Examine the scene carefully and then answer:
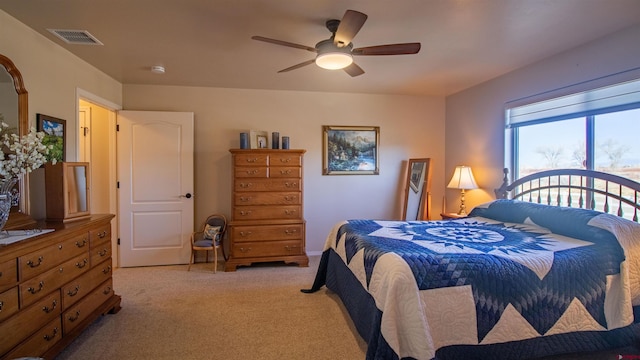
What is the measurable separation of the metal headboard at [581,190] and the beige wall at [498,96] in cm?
37

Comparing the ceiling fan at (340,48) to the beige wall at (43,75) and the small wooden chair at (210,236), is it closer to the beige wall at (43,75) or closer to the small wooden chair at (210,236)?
the beige wall at (43,75)

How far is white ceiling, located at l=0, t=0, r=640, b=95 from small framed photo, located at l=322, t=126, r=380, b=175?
1.05 m

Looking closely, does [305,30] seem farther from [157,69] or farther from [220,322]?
[220,322]

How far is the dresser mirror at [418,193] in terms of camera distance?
459 cm

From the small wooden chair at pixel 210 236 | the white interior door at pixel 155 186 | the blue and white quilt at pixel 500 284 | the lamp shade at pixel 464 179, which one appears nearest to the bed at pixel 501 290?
the blue and white quilt at pixel 500 284

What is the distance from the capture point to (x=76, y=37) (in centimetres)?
264

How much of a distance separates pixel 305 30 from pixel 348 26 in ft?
1.96

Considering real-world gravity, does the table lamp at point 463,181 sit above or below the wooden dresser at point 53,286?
above

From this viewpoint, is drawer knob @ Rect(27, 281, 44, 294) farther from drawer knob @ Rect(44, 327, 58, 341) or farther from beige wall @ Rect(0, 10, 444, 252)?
beige wall @ Rect(0, 10, 444, 252)

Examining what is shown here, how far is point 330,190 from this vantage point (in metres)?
4.62

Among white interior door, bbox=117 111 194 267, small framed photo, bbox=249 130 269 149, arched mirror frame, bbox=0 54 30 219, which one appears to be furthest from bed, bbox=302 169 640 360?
white interior door, bbox=117 111 194 267

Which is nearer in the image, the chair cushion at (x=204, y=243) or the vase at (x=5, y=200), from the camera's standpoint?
the vase at (x=5, y=200)

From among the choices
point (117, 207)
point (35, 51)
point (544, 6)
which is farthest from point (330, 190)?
point (35, 51)

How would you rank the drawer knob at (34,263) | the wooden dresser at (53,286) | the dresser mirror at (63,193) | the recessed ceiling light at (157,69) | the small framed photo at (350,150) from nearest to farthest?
the wooden dresser at (53,286), the drawer knob at (34,263), the dresser mirror at (63,193), the recessed ceiling light at (157,69), the small framed photo at (350,150)
